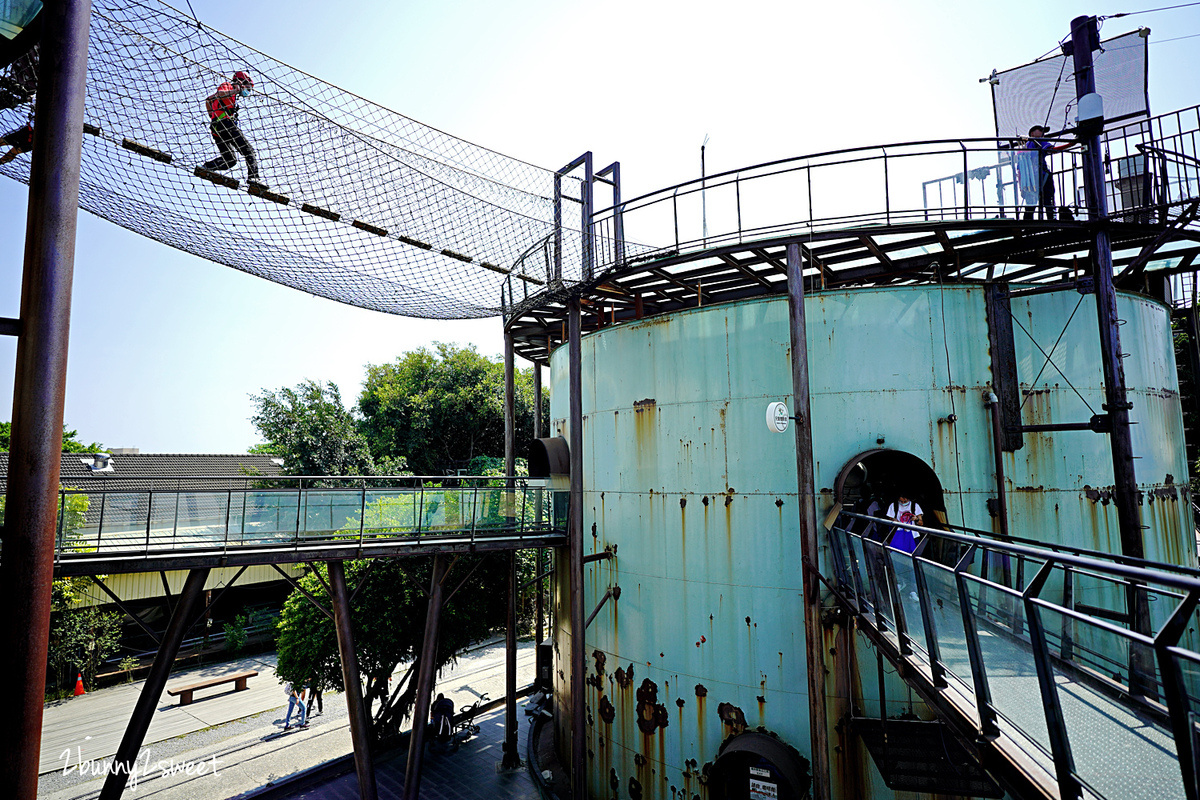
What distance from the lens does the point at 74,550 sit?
9086 mm

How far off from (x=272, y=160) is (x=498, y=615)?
11.0 meters

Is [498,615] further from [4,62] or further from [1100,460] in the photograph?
[4,62]

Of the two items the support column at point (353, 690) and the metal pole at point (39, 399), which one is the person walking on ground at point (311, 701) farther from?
the metal pole at point (39, 399)

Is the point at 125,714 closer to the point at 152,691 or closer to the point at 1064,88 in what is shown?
the point at 152,691

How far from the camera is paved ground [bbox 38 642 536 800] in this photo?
12961 mm

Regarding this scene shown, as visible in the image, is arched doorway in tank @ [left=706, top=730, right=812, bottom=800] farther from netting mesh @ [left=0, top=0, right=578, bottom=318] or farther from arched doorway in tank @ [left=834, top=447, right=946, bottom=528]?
netting mesh @ [left=0, top=0, right=578, bottom=318]

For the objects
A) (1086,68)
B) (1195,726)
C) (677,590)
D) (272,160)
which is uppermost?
(1086,68)

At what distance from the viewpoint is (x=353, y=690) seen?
9.87 m

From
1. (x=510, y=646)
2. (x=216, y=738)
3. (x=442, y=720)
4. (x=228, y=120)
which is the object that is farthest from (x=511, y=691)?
(x=228, y=120)

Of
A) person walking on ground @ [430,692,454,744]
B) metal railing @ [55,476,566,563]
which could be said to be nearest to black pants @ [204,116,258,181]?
metal railing @ [55,476,566,563]

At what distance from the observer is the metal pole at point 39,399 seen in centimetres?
288

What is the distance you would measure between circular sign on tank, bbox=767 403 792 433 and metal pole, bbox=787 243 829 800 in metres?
0.18

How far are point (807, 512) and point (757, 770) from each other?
12.0 feet

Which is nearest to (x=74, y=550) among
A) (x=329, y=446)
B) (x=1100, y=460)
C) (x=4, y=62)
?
(x=4, y=62)
